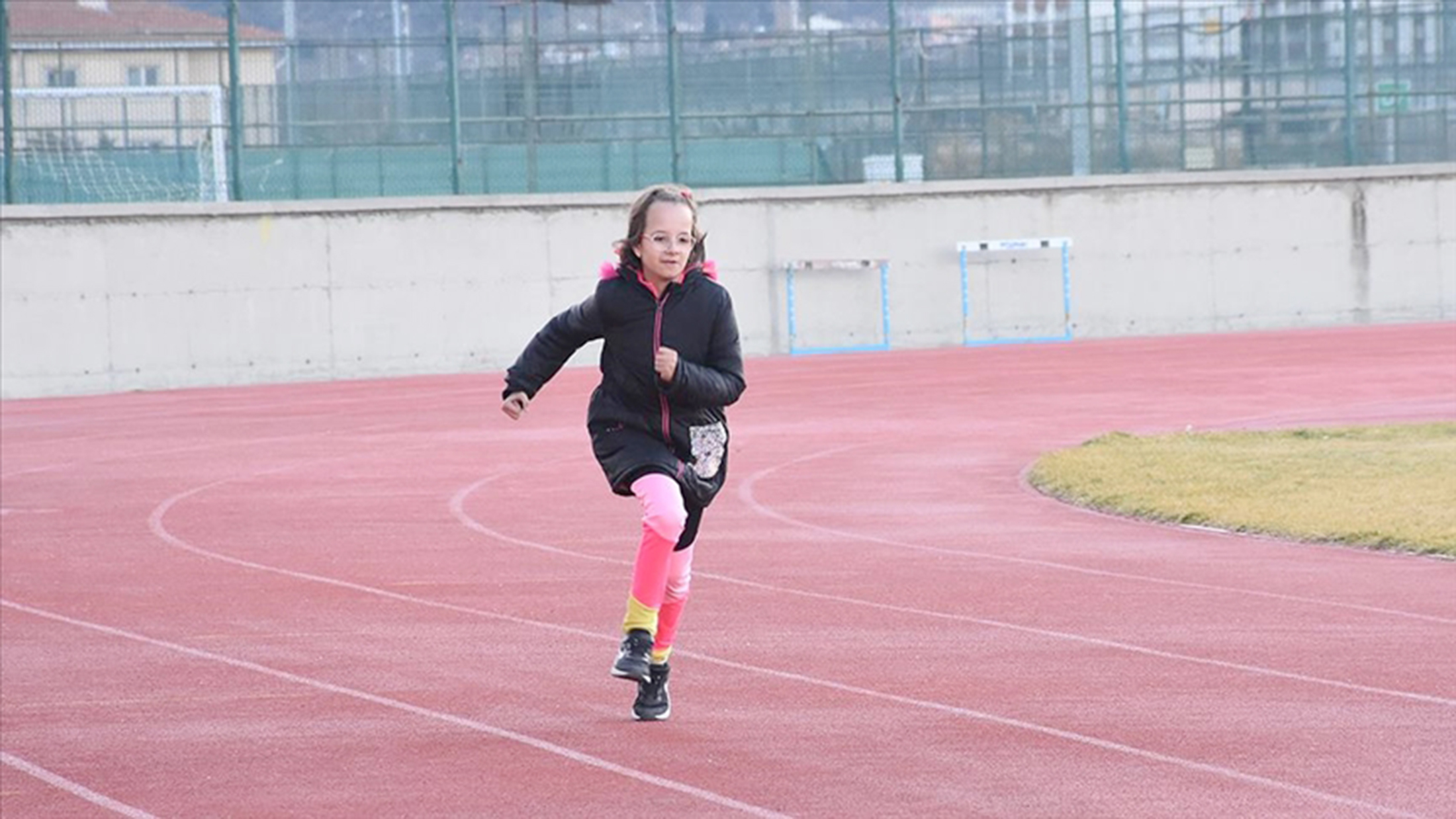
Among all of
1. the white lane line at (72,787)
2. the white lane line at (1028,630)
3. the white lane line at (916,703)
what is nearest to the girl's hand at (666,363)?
the white lane line at (916,703)

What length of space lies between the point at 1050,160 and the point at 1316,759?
29282 mm

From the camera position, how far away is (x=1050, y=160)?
35.3 m

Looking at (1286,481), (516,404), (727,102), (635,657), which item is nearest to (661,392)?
(516,404)

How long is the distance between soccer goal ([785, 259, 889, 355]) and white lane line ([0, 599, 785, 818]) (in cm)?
2312

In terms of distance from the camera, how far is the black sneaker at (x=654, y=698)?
24.5 feet

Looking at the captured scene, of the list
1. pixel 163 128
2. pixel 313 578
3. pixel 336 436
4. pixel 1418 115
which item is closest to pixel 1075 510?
pixel 313 578

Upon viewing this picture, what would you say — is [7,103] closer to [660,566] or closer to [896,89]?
[896,89]

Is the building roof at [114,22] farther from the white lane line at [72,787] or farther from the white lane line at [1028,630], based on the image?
the white lane line at [72,787]

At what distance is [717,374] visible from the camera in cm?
718

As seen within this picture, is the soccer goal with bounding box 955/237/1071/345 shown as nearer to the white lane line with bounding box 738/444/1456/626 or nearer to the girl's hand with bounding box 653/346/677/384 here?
the white lane line with bounding box 738/444/1456/626

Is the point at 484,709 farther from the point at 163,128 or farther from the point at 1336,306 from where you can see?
the point at 1336,306

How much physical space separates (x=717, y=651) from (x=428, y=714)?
1624 millimetres

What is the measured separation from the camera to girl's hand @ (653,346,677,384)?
22.7 feet

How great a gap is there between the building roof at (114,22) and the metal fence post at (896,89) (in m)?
9.42
